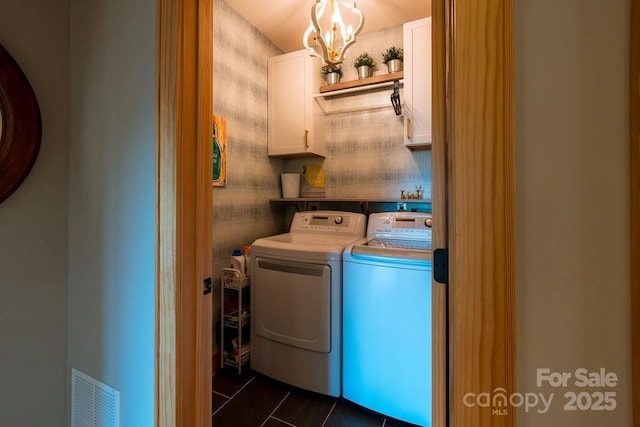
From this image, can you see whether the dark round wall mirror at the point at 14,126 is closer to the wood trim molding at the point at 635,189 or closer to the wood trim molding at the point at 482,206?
the wood trim molding at the point at 482,206

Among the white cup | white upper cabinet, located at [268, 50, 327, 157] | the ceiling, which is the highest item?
the ceiling

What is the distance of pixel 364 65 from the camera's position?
2.39m

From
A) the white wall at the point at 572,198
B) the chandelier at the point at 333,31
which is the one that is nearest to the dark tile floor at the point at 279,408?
the white wall at the point at 572,198

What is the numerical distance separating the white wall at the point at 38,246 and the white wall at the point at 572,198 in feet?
5.36

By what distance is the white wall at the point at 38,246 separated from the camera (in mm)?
1083

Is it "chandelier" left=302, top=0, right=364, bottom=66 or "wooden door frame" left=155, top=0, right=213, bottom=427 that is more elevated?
"chandelier" left=302, top=0, right=364, bottom=66

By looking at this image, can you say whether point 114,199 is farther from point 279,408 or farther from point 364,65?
point 364,65

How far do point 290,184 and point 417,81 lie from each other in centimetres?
134

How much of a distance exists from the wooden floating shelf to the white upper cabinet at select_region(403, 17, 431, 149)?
0.57 ft

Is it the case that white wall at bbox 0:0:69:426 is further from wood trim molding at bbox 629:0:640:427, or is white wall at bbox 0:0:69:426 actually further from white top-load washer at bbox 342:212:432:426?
wood trim molding at bbox 629:0:640:427

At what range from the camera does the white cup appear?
8.73 feet

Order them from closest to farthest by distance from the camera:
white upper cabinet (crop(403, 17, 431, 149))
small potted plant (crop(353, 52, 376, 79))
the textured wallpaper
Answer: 1. white upper cabinet (crop(403, 17, 431, 149))
2. the textured wallpaper
3. small potted plant (crop(353, 52, 376, 79))

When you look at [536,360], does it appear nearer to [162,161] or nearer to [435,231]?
[435,231]

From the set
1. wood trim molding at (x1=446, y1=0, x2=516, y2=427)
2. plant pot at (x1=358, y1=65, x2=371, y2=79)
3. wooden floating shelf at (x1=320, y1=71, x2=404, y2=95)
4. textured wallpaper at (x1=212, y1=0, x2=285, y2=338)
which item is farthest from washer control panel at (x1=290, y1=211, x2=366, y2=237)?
wood trim molding at (x1=446, y1=0, x2=516, y2=427)
